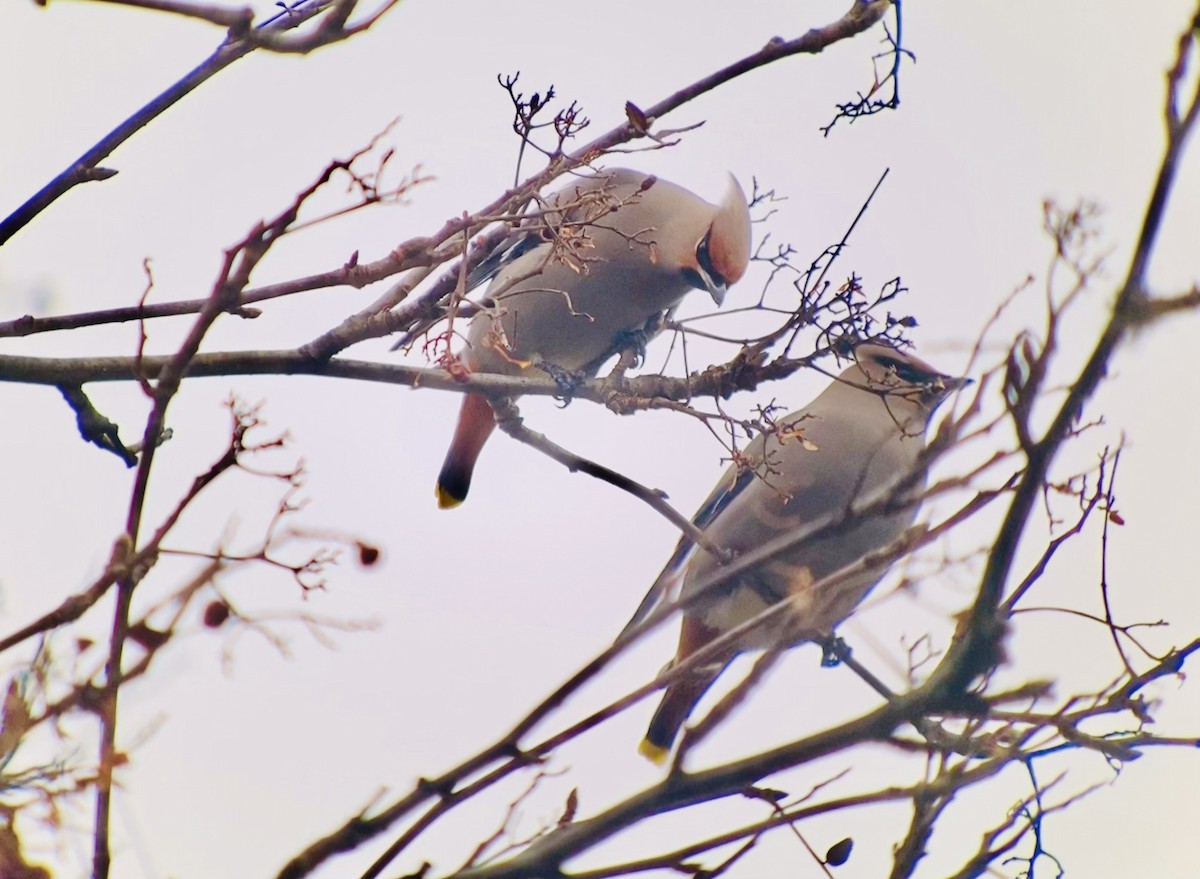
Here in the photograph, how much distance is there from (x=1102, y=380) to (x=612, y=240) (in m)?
3.30

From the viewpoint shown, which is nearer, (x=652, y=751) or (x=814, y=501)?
(x=814, y=501)

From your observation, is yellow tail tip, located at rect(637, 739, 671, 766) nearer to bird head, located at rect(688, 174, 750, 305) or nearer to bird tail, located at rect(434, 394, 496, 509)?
bird tail, located at rect(434, 394, 496, 509)

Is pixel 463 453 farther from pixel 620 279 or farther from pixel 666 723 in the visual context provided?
pixel 666 723

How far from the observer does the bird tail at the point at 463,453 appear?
457 cm

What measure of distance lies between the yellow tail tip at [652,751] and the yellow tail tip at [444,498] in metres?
0.99

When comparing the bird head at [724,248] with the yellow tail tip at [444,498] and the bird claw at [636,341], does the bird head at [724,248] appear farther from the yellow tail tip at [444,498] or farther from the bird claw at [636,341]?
the yellow tail tip at [444,498]

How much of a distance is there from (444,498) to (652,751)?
1066mm

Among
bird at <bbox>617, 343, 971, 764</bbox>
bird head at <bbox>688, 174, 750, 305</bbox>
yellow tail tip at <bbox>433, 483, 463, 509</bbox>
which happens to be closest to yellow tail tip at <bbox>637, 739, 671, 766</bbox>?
bird at <bbox>617, 343, 971, 764</bbox>

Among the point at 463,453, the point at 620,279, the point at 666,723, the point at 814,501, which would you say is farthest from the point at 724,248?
the point at 666,723

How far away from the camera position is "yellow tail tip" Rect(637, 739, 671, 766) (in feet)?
15.0

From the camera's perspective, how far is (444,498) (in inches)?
187

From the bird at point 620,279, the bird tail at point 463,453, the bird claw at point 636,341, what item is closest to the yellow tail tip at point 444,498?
the bird tail at point 463,453

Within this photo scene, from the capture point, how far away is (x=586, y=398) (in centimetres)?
295

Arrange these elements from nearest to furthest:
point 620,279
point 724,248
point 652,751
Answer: point 724,248 < point 620,279 < point 652,751
